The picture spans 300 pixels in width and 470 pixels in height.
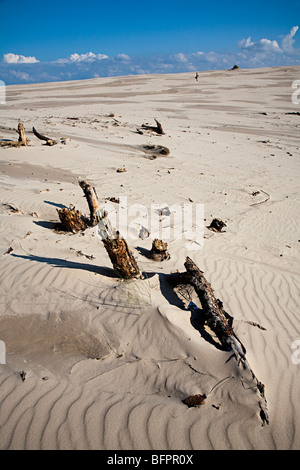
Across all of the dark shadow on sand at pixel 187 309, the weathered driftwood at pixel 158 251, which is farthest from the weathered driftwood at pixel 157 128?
→ the dark shadow on sand at pixel 187 309

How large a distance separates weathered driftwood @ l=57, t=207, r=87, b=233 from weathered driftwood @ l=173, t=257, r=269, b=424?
9.58 ft

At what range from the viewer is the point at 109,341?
313cm

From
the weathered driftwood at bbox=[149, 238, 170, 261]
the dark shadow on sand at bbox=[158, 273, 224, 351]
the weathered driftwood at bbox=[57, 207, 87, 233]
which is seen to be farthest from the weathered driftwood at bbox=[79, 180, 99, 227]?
the dark shadow on sand at bbox=[158, 273, 224, 351]

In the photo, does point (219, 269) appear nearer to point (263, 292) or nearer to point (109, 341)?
point (263, 292)

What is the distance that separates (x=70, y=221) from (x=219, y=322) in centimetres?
375

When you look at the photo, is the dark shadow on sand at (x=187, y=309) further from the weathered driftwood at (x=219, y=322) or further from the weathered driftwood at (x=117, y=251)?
the weathered driftwood at (x=117, y=251)

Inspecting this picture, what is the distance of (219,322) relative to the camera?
3064 mm

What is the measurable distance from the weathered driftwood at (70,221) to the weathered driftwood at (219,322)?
292 centimetres

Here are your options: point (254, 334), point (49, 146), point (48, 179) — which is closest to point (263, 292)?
point (254, 334)

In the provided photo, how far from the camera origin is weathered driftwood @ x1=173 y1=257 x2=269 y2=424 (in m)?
2.64

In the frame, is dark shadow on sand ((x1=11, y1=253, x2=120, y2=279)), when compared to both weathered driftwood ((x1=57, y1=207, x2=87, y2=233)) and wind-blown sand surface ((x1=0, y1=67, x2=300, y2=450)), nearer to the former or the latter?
wind-blown sand surface ((x1=0, y1=67, x2=300, y2=450))

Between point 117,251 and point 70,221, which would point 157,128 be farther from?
point 117,251

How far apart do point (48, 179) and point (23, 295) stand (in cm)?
583
